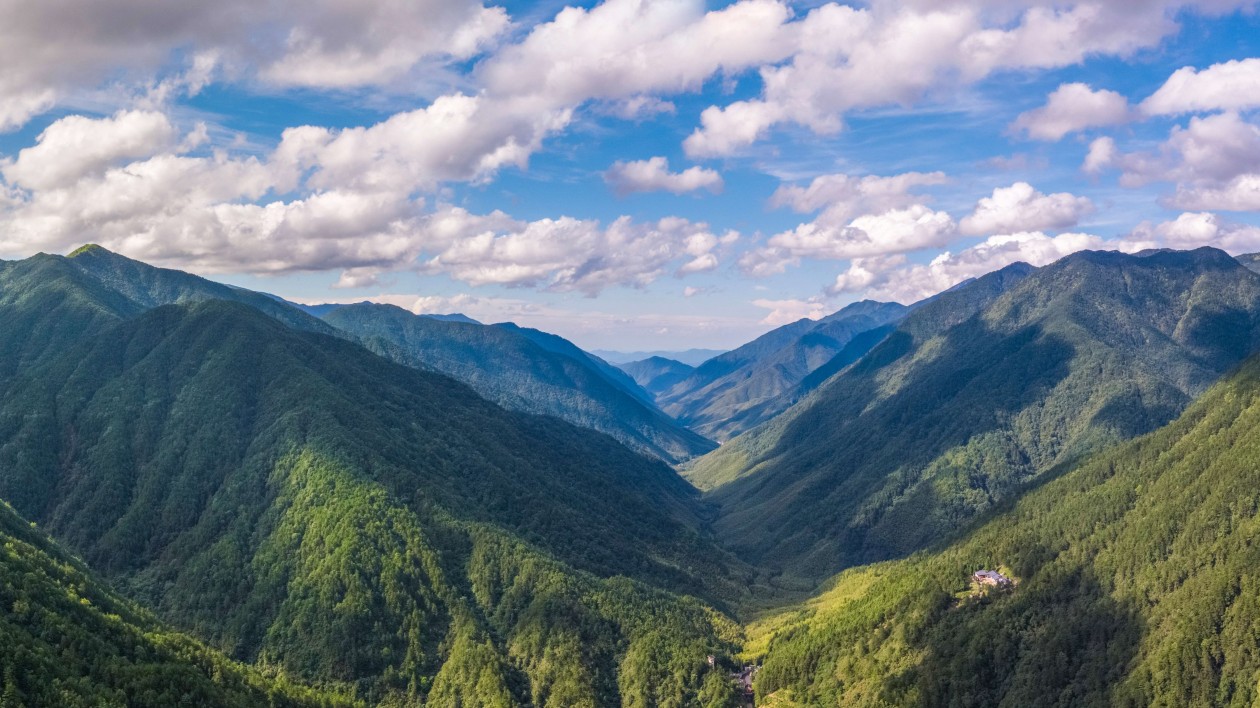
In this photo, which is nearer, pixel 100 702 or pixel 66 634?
pixel 100 702

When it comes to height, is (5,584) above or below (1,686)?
above

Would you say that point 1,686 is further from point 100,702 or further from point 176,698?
point 176,698

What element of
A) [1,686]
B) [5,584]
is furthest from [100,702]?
[5,584]

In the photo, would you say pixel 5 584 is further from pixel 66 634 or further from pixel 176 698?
pixel 176 698

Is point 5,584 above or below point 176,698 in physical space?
above

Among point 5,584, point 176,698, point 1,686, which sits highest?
point 5,584

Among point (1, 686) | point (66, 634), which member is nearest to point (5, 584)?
point (66, 634)

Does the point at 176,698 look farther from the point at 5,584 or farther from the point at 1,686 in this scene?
the point at 5,584

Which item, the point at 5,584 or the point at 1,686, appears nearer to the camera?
the point at 1,686
